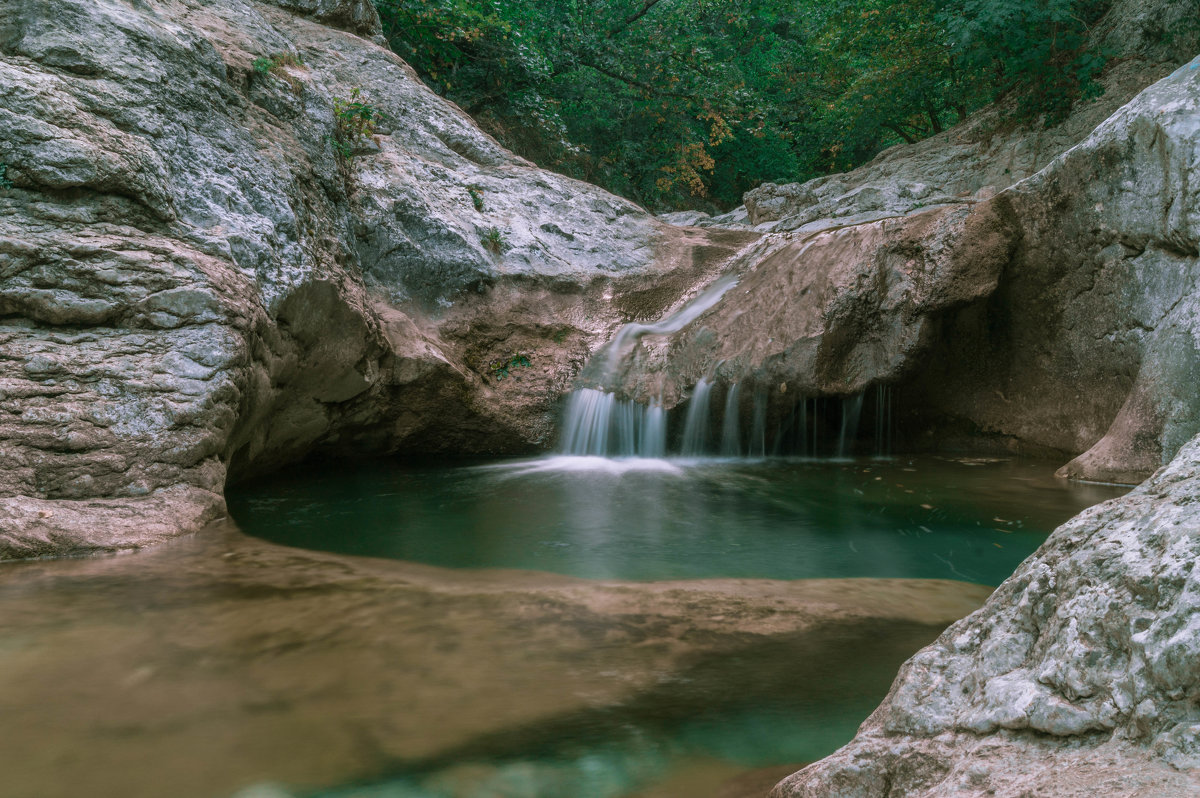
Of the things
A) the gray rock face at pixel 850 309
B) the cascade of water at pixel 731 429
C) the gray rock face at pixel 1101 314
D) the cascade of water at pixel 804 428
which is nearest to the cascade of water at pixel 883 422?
the gray rock face at pixel 1101 314

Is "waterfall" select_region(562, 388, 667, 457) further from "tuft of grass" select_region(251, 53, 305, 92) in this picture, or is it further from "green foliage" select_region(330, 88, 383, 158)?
"tuft of grass" select_region(251, 53, 305, 92)

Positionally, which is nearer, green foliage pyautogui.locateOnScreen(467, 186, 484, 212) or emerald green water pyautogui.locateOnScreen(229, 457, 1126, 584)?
emerald green water pyautogui.locateOnScreen(229, 457, 1126, 584)

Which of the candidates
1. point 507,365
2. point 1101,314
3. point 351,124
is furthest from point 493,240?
point 1101,314

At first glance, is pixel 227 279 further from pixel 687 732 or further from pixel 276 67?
pixel 687 732

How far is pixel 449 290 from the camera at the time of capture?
8750mm

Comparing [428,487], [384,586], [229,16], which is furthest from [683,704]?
A: [229,16]

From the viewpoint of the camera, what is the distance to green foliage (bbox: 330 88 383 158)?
8070 millimetres

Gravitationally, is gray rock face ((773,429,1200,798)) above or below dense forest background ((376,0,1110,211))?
below

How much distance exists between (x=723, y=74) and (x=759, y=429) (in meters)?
10.4

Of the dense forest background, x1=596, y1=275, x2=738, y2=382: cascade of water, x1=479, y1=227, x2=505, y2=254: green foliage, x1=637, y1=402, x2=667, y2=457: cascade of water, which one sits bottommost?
x1=637, y1=402, x2=667, y2=457: cascade of water

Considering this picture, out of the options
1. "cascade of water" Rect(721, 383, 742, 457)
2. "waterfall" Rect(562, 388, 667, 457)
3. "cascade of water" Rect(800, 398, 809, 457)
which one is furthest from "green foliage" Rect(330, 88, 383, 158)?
"cascade of water" Rect(800, 398, 809, 457)

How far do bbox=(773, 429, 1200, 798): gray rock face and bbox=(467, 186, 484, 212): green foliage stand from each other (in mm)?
8805

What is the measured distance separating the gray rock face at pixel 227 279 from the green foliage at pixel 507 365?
6 cm

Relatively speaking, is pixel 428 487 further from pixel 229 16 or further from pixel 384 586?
pixel 229 16
